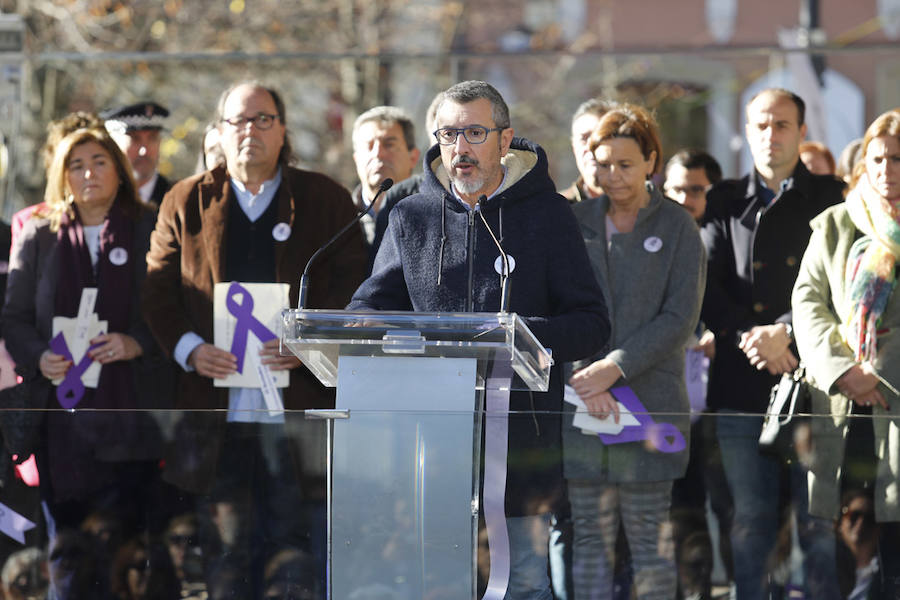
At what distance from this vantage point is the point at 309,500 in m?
3.95

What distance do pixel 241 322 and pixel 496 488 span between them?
1851 mm

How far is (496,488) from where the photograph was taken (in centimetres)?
367

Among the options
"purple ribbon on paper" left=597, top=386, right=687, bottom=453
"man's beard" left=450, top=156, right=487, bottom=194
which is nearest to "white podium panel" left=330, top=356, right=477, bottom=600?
"purple ribbon on paper" left=597, top=386, right=687, bottom=453

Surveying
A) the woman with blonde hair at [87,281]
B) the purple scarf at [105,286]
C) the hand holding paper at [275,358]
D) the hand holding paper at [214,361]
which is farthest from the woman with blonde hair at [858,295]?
the purple scarf at [105,286]

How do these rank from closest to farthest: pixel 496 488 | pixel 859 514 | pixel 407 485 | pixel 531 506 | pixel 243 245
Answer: pixel 407 485 → pixel 496 488 → pixel 531 506 → pixel 859 514 → pixel 243 245

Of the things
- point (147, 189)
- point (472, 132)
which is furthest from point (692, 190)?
point (472, 132)

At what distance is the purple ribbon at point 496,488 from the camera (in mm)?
3633

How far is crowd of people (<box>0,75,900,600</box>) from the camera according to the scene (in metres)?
4.01

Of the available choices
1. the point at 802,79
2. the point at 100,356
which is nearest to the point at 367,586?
the point at 100,356

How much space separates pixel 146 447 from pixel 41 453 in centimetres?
34

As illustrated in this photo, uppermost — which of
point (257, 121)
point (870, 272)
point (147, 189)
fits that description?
point (257, 121)

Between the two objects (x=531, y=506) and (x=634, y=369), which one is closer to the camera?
(x=531, y=506)

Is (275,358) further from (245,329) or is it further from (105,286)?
(105,286)

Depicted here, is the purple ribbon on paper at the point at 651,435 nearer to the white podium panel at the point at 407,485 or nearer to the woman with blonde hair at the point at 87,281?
the white podium panel at the point at 407,485
